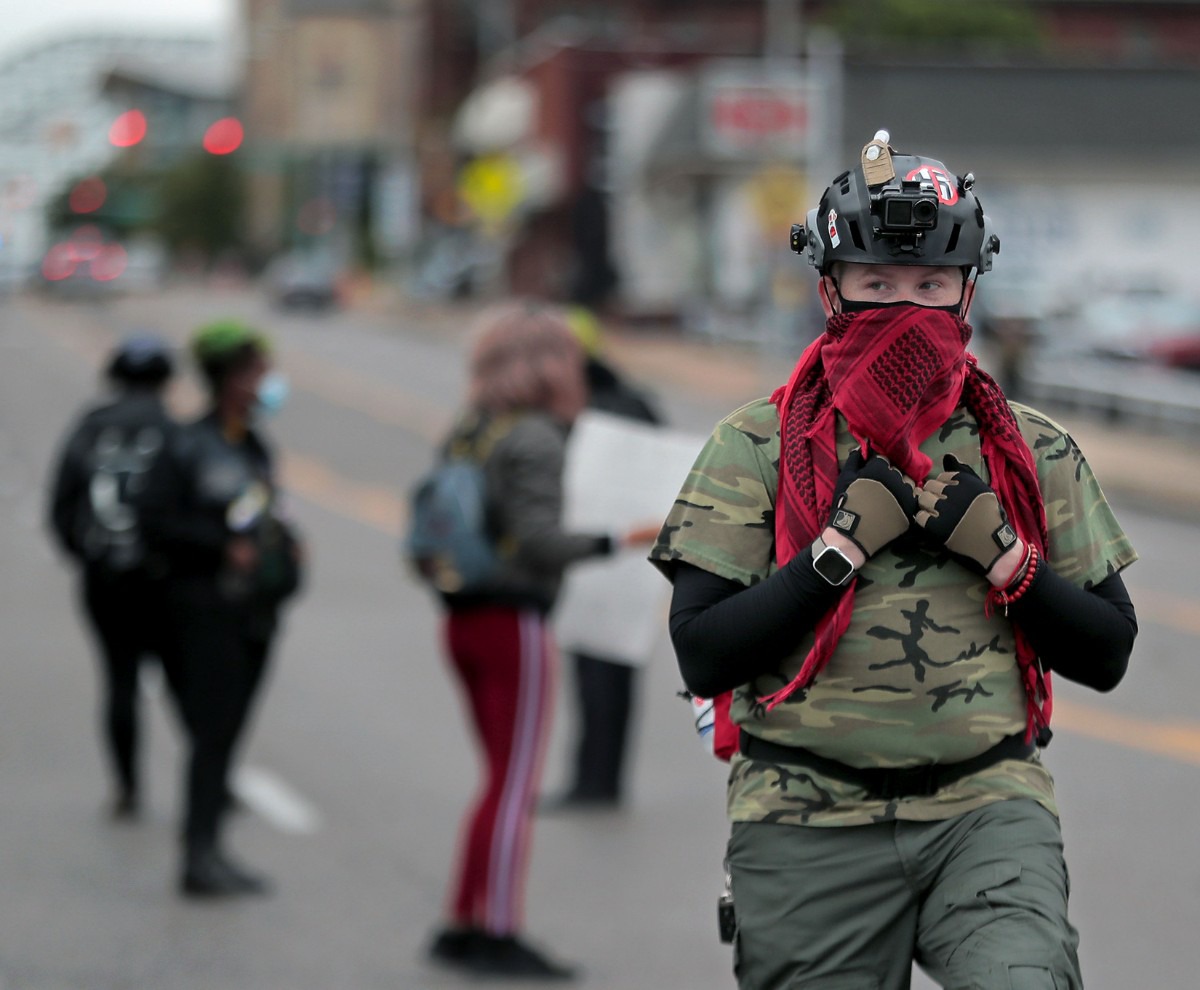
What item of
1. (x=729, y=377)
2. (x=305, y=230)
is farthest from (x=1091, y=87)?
(x=305, y=230)

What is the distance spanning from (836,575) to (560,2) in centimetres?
7750

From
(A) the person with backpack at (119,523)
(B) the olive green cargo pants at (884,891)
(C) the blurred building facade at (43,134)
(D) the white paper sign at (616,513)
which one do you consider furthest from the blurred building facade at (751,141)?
(B) the olive green cargo pants at (884,891)

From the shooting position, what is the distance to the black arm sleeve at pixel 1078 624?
3.07 meters

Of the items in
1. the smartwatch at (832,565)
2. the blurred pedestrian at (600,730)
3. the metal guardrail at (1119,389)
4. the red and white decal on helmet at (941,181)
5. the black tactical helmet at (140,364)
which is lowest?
the metal guardrail at (1119,389)

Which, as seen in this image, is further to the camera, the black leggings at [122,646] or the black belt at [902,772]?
the black leggings at [122,646]

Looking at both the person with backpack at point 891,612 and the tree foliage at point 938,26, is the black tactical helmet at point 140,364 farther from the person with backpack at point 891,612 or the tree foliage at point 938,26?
the tree foliage at point 938,26

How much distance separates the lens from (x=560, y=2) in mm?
78000

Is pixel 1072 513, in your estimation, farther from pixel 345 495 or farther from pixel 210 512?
pixel 345 495

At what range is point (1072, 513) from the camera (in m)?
3.24

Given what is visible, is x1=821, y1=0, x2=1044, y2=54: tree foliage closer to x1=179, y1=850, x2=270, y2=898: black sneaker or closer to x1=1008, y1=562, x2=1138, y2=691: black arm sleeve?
x1=179, y1=850, x2=270, y2=898: black sneaker

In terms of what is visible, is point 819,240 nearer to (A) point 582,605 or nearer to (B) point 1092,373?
(A) point 582,605

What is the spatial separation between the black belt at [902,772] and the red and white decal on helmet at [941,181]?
863mm

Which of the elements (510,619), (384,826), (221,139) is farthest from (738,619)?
(221,139)

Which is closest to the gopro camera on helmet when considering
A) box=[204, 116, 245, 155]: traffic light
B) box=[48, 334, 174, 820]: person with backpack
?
box=[48, 334, 174, 820]: person with backpack
